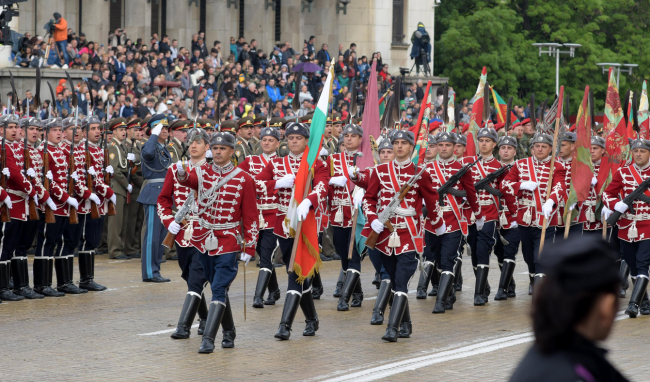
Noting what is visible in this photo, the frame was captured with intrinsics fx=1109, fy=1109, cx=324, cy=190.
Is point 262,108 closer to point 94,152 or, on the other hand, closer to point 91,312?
point 94,152

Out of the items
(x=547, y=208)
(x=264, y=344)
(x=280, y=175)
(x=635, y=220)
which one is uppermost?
(x=280, y=175)

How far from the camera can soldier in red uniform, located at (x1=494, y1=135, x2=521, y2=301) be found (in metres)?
13.3

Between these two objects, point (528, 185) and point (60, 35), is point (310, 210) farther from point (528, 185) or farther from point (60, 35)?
point (60, 35)

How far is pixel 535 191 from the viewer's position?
42.3 ft

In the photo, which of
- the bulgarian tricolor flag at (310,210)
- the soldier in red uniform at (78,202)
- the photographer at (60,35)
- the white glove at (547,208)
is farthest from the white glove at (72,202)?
the photographer at (60,35)

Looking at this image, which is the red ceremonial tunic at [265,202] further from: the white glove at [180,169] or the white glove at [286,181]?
the white glove at [180,169]

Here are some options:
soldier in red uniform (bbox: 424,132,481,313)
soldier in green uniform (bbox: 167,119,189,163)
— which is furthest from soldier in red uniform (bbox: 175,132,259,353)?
soldier in green uniform (bbox: 167,119,189,163)

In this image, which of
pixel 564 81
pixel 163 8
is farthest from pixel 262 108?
pixel 564 81

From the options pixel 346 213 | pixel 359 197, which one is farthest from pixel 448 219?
pixel 359 197

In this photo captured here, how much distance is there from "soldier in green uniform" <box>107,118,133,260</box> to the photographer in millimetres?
8701

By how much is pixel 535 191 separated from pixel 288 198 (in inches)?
118

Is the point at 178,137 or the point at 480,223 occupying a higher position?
the point at 178,137

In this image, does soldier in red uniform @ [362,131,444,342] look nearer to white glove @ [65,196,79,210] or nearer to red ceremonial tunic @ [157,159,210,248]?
red ceremonial tunic @ [157,159,210,248]

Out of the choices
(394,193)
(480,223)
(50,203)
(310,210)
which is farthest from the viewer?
(480,223)
